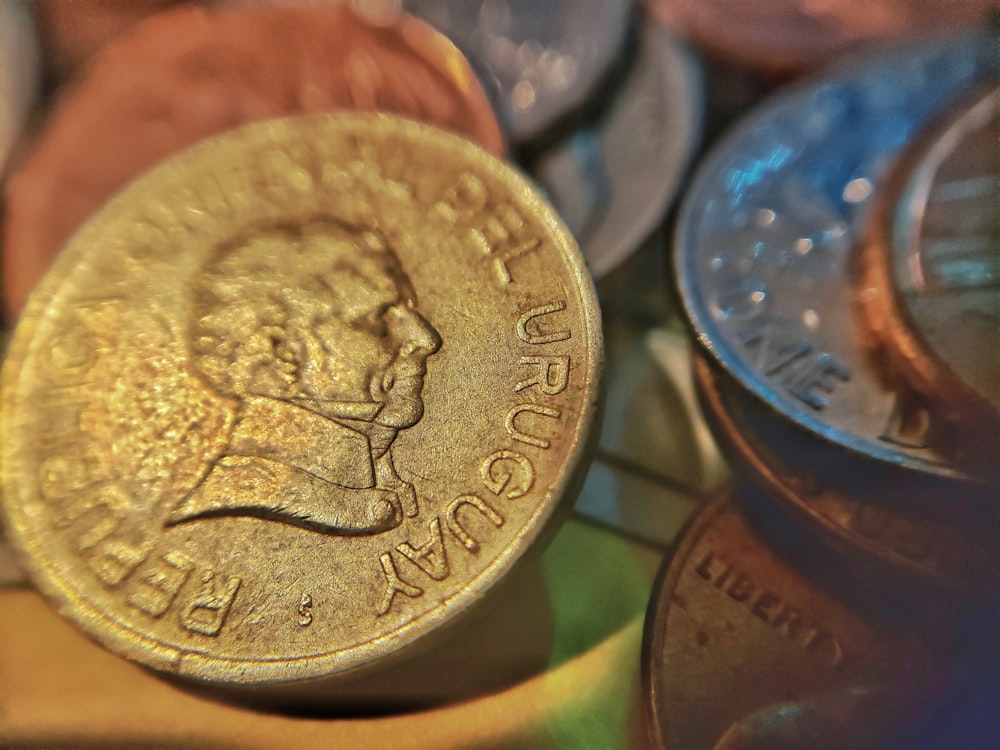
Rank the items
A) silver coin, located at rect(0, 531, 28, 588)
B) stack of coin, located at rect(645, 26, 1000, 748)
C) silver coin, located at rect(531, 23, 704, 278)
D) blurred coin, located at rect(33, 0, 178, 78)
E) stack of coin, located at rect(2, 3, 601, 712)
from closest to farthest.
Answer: stack of coin, located at rect(2, 3, 601, 712) < stack of coin, located at rect(645, 26, 1000, 748) < silver coin, located at rect(0, 531, 28, 588) < silver coin, located at rect(531, 23, 704, 278) < blurred coin, located at rect(33, 0, 178, 78)

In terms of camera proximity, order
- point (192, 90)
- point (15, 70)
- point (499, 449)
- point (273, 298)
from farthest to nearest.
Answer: point (15, 70), point (192, 90), point (273, 298), point (499, 449)

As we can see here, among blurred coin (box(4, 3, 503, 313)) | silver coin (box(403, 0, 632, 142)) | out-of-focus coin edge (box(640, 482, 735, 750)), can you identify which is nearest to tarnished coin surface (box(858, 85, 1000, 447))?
out-of-focus coin edge (box(640, 482, 735, 750))

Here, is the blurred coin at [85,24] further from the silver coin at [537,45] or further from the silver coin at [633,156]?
the silver coin at [633,156]

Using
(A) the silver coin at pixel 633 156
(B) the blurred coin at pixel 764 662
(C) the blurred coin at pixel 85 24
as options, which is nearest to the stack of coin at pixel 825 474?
(B) the blurred coin at pixel 764 662

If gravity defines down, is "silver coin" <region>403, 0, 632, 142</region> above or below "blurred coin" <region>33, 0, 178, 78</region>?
below

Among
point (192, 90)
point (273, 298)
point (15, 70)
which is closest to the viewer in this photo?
point (273, 298)

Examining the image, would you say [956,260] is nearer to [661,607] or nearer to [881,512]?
[881,512]

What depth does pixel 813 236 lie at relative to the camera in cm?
118

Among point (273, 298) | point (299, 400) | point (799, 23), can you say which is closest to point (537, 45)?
point (799, 23)

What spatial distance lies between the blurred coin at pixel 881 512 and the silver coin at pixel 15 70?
1467 mm

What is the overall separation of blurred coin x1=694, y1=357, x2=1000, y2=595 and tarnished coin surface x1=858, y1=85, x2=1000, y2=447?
0.11m

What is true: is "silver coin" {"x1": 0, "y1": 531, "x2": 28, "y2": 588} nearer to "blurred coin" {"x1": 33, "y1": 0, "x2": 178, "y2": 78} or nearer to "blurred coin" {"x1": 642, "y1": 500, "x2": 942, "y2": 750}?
"blurred coin" {"x1": 642, "y1": 500, "x2": 942, "y2": 750}

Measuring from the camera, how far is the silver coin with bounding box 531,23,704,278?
131 centimetres

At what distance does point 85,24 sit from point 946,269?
170 centimetres
